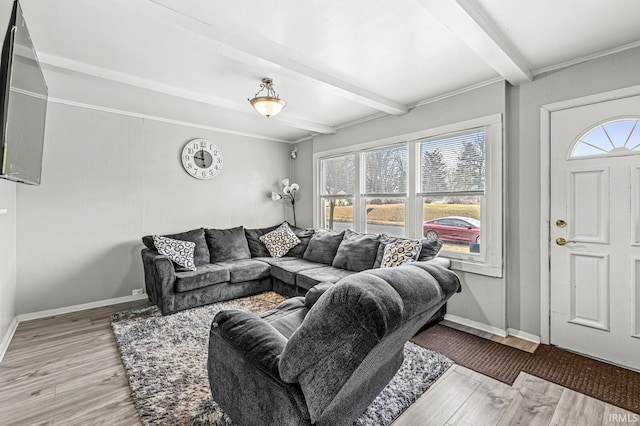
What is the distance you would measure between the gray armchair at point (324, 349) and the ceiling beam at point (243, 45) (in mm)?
1816

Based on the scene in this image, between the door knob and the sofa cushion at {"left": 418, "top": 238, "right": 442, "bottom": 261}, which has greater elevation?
the door knob

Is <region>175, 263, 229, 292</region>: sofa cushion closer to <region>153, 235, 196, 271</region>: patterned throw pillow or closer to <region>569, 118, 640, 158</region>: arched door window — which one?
<region>153, 235, 196, 271</region>: patterned throw pillow

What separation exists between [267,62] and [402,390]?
257cm

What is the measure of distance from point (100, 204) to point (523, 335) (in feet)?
16.1

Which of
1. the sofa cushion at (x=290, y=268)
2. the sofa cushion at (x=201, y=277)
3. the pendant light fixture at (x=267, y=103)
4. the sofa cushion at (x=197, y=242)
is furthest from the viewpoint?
the sofa cushion at (x=197, y=242)

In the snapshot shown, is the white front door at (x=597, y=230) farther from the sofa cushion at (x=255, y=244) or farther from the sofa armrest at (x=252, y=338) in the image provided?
the sofa cushion at (x=255, y=244)

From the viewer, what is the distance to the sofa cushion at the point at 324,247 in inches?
156

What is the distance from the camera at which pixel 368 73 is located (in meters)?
2.80

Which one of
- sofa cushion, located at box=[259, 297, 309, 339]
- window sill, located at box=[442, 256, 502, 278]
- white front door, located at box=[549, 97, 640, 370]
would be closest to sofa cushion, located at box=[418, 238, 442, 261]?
window sill, located at box=[442, 256, 502, 278]

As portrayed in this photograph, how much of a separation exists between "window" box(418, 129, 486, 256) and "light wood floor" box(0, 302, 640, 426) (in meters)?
1.40

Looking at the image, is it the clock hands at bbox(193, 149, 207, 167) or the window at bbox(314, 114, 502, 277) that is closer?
the window at bbox(314, 114, 502, 277)

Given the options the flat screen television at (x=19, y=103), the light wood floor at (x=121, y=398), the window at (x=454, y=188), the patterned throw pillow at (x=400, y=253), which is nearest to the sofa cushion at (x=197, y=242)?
the light wood floor at (x=121, y=398)

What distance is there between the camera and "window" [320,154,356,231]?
4598 millimetres

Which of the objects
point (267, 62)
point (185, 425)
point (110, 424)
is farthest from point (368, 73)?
point (110, 424)
